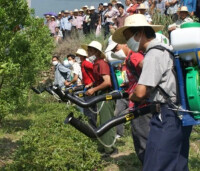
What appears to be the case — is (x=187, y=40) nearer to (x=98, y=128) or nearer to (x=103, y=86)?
(x=98, y=128)

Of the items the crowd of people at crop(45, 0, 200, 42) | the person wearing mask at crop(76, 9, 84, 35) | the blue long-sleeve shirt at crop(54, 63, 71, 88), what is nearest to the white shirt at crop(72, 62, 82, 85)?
the crowd of people at crop(45, 0, 200, 42)

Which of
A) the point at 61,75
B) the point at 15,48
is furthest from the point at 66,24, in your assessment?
the point at 15,48

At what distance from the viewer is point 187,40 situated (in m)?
3.39

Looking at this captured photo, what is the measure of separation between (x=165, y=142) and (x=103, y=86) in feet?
9.76

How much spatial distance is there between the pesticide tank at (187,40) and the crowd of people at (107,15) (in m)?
5.41

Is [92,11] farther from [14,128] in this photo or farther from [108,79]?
[108,79]

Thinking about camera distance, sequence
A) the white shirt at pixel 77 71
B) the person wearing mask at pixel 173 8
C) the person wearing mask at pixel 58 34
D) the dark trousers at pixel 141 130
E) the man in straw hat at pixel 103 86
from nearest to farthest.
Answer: the dark trousers at pixel 141 130 → the man in straw hat at pixel 103 86 → the white shirt at pixel 77 71 → the person wearing mask at pixel 173 8 → the person wearing mask at pixel 58 34

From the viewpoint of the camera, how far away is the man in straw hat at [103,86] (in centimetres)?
634

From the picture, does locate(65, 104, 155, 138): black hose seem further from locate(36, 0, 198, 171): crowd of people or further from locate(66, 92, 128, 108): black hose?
locate(66, 92, 128, 108): black hose

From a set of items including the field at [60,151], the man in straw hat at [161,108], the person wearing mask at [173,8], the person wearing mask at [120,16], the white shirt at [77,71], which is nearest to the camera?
the man in straw hat at [161,108]

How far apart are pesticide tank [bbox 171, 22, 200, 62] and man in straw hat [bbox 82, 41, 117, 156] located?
2905 millimetres

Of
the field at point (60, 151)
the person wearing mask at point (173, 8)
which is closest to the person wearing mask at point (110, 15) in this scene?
the person wearing mask at point (173, 8)

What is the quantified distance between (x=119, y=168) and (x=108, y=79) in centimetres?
141

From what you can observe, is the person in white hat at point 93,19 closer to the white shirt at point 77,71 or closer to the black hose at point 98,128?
the white shirt at point 77,71
